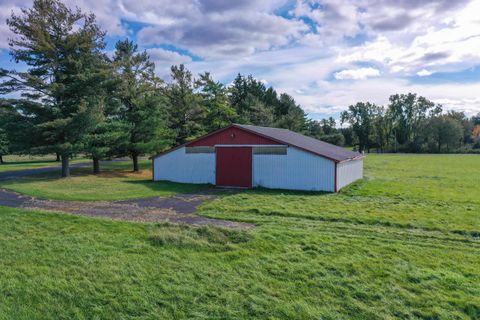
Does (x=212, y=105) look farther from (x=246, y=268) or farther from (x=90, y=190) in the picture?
(x=246, y=268)

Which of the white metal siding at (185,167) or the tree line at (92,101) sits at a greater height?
the tree line at (92,101)

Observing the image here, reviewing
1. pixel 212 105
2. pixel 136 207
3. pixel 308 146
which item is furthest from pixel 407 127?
pixel 136 207

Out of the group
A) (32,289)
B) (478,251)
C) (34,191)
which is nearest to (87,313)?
(32,289)

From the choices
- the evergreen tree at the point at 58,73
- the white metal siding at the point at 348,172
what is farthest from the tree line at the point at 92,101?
the white metal siding at the point at 348,172

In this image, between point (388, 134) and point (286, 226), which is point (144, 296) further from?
point (388, 134)

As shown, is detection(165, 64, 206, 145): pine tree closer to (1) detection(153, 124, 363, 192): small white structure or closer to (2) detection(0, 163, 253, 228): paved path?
(1) detection(153, 124, 363, 192): small white structure

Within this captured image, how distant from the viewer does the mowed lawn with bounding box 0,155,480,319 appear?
548cm

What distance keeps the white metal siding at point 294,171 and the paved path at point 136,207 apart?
14.1ft

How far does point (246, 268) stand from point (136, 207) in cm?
718

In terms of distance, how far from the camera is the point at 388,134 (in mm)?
88625

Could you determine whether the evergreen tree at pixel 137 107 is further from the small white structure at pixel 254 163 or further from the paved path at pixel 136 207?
the paved path at pixel 136 207

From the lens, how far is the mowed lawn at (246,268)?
5.48 m

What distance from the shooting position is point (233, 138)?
19.5 m

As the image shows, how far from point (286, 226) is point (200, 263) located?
3.65 metres
